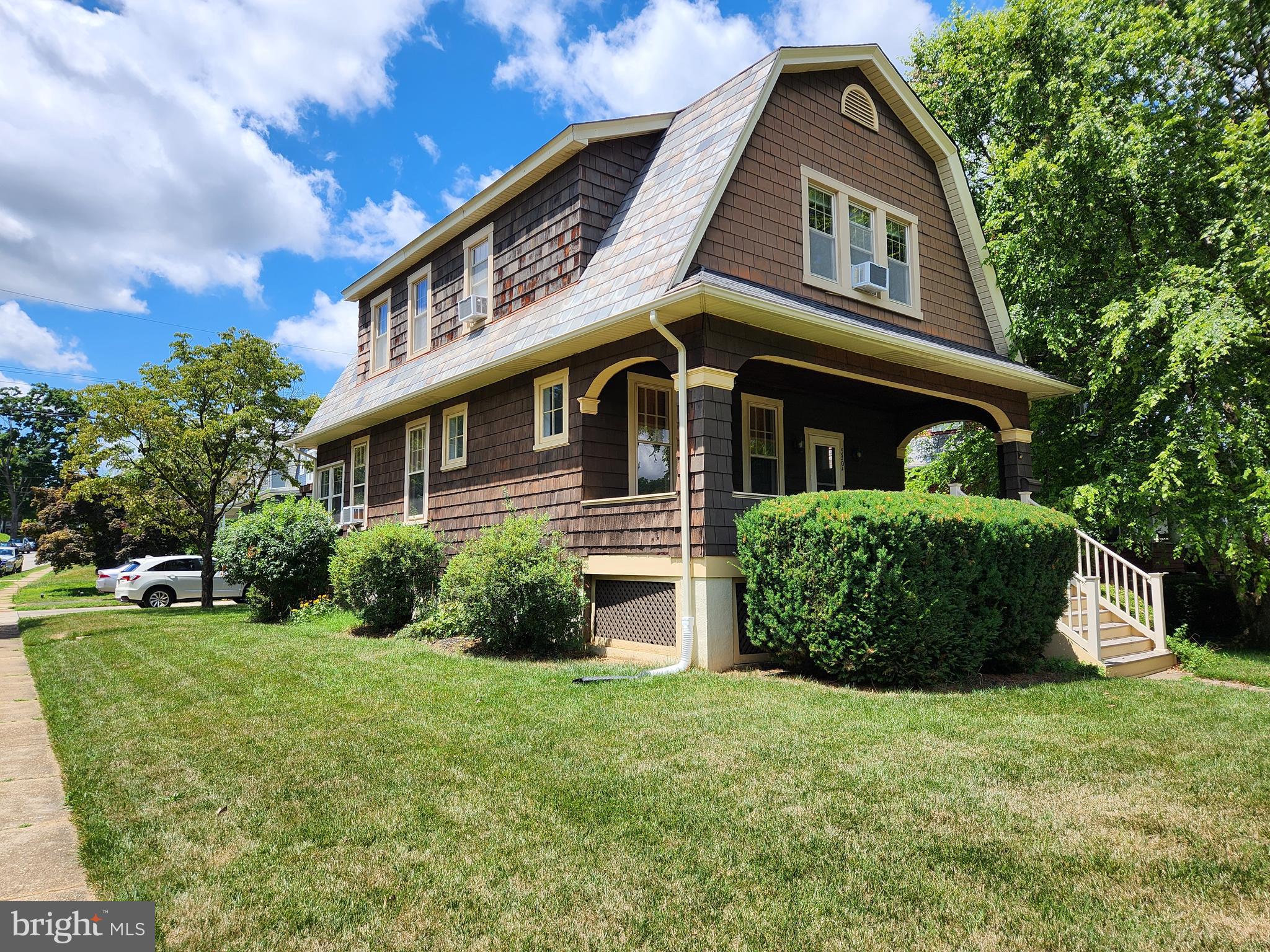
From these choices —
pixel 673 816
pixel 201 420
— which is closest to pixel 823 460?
pixel 673 816

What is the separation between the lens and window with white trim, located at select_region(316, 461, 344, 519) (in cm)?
1753

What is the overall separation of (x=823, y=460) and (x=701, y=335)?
5.86 meters

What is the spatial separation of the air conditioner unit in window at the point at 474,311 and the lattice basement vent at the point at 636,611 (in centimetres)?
516

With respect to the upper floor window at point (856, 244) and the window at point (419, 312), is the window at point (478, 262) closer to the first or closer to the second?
the window at point (419, 312)

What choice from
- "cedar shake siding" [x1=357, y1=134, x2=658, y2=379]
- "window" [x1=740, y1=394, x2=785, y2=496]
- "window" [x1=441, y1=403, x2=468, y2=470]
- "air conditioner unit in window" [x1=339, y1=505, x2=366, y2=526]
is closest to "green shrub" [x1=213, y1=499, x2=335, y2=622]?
"air conditioner unit in window" [x1=339, y1=505, x2=366, y2=526]

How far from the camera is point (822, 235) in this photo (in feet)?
35.7

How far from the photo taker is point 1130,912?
9.85 ft

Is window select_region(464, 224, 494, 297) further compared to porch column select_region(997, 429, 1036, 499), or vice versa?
window select_region(464, 224, 494, 297)

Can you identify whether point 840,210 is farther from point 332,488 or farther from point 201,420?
point 201,420

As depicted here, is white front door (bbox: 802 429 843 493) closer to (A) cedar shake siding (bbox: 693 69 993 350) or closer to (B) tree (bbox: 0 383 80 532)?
(A) cedar shake siding (bbox: 693 69 993 350)

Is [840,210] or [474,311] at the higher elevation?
[840,210]

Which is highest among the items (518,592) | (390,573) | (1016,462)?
(1016,462)

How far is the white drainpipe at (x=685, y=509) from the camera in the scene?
8.53 metres

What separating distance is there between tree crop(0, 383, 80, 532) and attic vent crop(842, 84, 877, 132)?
78.9 m
